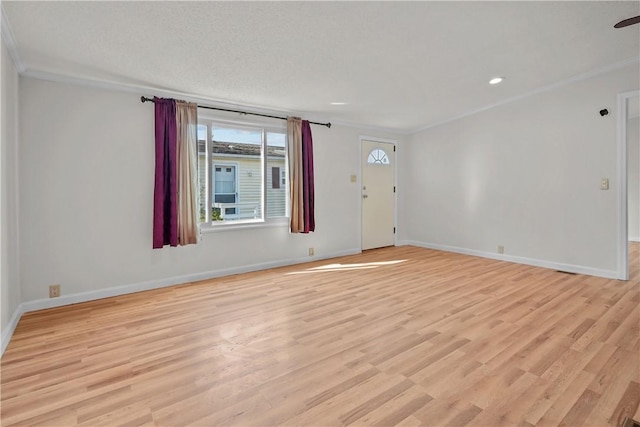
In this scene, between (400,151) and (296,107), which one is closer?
(296,107)

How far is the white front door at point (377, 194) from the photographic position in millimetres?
5715

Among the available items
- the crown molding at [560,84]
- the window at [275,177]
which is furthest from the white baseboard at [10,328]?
the crown molding at [560,84]

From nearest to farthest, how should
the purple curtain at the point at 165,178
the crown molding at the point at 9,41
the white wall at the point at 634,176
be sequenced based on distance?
the crown molding at the point at 9,41, the purple curtain at the point at 165,178, the white wall at the point at 634,176

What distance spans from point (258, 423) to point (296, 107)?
3.94 meters

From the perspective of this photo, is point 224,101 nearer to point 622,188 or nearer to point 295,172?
point 295,172

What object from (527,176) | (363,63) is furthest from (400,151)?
(363,63)

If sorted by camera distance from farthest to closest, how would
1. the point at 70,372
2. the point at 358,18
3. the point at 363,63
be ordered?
1. the point at 363,63
2. the point at 358,18
3. the point at 70,372

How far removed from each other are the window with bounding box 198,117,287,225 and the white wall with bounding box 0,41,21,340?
172cm

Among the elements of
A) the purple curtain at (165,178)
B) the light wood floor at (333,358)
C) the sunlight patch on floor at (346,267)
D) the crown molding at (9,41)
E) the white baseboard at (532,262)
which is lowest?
the light wood floor at (333,358)

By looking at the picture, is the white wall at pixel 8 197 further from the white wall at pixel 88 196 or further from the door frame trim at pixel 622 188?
the door frame trim at pixel 622 188

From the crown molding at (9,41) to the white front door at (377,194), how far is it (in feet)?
14.8

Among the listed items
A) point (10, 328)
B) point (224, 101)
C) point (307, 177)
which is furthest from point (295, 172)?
point (10, 328)

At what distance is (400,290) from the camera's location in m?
3.48

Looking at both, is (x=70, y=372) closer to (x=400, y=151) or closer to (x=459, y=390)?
(x=459, y=390)
